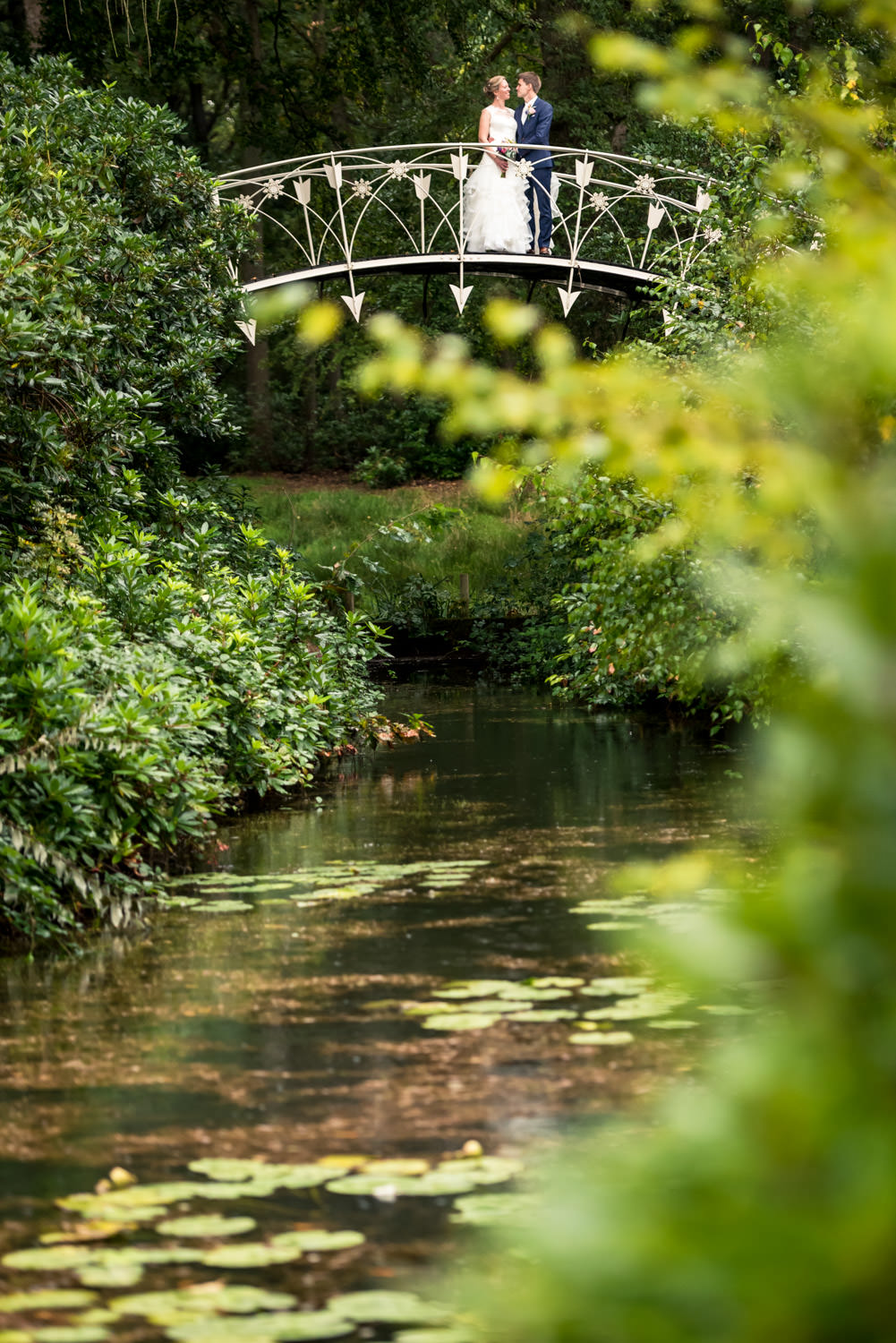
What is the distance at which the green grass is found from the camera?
22.9 metres

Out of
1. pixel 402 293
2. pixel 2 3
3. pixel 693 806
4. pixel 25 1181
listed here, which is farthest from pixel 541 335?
pixel 402 293

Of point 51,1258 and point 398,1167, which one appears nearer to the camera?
point 51,1258

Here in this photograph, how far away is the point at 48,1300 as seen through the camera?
3.20 metres

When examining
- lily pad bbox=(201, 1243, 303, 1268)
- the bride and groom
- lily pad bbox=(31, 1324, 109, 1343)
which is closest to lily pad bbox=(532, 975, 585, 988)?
lily pad bbox=(201, 1243, 303, 1268)

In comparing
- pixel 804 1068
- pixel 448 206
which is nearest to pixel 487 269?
pixel 448 206

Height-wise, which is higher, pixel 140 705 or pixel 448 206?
pixel 448 206

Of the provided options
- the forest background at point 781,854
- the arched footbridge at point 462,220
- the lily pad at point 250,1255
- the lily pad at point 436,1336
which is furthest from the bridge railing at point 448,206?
the forest background at point 781,854

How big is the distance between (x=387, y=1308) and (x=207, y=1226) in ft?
1.94

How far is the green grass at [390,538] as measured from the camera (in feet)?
75.2

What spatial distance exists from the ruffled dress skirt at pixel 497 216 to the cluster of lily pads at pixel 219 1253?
1538 cm

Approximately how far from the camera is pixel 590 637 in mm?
15766

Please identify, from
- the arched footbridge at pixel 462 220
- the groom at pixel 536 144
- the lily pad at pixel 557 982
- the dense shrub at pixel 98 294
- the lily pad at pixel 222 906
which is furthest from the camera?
the groom at pixel 536 144

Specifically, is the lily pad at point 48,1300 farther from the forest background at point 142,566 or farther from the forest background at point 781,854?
the forest background at point 142,566

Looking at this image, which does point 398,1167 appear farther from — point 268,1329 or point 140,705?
point 140,705
